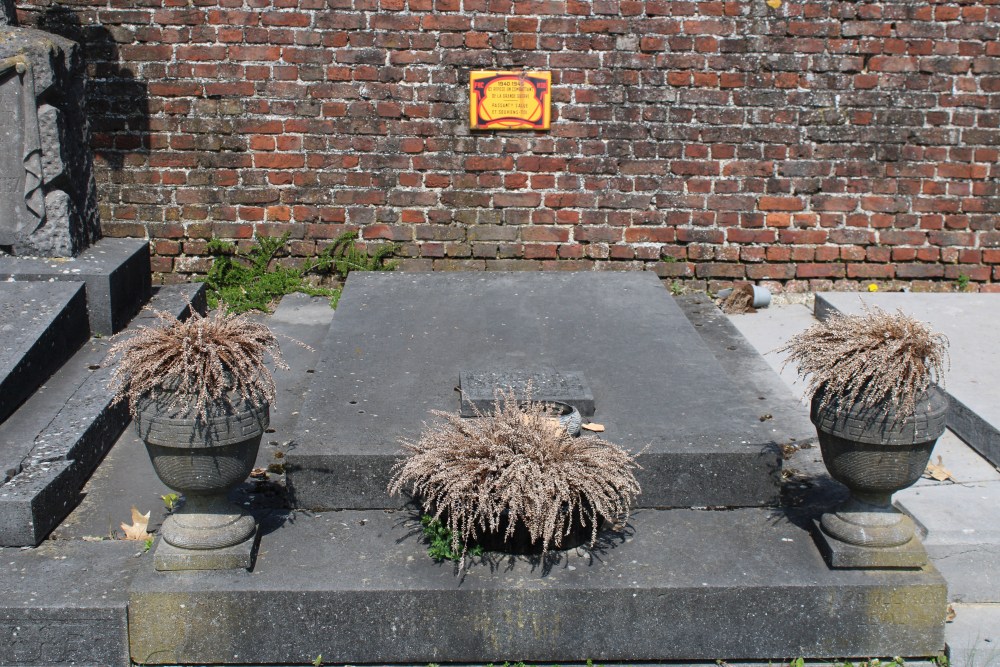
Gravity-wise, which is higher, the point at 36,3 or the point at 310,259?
the point at 36,3

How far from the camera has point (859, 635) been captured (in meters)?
3.55

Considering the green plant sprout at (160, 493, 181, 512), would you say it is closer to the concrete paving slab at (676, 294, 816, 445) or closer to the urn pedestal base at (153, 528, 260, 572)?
the urn pedestal base at (153, 528, 260, 572)

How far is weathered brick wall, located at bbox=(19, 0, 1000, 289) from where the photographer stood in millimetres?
7125

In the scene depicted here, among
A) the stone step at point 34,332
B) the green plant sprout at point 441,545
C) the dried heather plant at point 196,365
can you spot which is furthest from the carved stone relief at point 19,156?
the green plant sprout at point 441,545

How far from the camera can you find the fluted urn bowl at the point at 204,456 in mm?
3377

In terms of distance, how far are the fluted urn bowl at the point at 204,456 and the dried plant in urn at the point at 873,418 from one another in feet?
6.12

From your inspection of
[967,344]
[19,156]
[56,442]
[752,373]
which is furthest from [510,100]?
[56,442]

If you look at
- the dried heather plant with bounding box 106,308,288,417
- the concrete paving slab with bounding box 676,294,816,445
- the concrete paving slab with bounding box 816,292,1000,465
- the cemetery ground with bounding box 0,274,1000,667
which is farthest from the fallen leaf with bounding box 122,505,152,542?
the concrete paving slab with bounding box 816,292,1000,465

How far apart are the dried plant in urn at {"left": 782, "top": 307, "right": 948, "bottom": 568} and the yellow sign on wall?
12.8 feet

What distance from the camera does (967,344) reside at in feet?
19.5

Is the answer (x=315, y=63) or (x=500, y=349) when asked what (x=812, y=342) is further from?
(x=315, y=63)

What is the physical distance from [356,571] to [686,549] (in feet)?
3.75

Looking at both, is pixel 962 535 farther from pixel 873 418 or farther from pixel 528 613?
pixel 528 613

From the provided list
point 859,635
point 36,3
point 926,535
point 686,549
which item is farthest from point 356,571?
point 36,3
